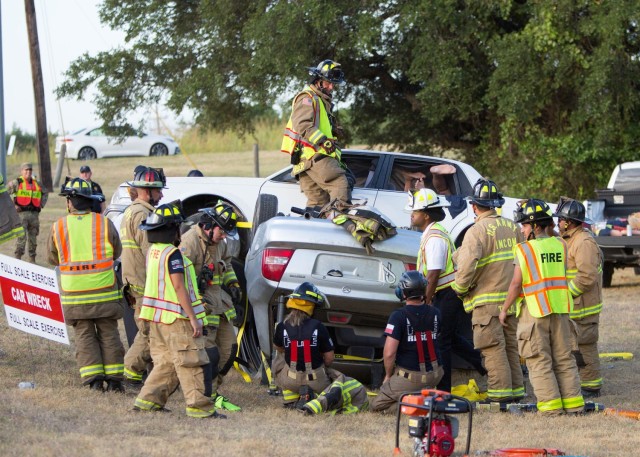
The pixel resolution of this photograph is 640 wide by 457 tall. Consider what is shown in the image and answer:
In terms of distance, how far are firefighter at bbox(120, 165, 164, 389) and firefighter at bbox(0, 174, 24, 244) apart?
1.44 m

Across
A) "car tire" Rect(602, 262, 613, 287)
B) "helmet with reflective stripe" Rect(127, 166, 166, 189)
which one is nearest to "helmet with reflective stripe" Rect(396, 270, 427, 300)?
"helmet with reflective stripe" Rect(127, 166, 166, 189)

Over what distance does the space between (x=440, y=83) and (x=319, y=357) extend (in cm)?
1202

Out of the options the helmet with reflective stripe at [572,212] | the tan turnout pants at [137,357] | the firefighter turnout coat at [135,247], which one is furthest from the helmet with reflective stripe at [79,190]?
the helmet with reflective stripe at [572,212]

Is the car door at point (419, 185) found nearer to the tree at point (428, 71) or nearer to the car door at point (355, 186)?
the car door at point (355, 186)

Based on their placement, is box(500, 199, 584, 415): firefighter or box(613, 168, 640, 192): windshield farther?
box(613, 168, 640, 192): windshield

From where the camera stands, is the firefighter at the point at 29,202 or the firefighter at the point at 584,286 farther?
the firefighter at the point at 29,202

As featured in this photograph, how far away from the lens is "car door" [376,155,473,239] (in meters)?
11.6

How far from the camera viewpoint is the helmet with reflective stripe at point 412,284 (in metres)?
7.98

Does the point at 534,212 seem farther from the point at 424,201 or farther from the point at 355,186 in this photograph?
the point at 355,186

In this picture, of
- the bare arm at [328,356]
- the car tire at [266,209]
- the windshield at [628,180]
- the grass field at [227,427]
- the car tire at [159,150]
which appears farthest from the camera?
the car tire at [159,150]

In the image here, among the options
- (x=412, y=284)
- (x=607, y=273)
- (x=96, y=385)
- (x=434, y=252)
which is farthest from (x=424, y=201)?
(x=607, y=273)

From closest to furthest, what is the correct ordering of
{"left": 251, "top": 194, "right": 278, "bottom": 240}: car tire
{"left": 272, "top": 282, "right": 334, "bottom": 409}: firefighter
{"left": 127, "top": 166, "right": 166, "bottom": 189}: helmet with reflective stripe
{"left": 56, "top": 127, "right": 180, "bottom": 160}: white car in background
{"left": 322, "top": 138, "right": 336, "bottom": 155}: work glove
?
{"left": 272, "top": 282, "right": 334, "bottom": 409}: firefighter < {"left": 127, "top": 166, "right": 166, "bottom": 189}: helmet with reflective stripe < {"left": 251, "top": 194, "right": 278, "bottom": 240}: car tire < {"left": 322, "top": 138, "right": 336, "bottom": 155}: work glove < {"left": 56, "top": 127, "right": 180, "bottom": 160}: white car in background

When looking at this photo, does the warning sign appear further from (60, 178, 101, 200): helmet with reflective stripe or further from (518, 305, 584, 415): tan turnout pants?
(518, 305, 584, 415): tan turnout pants

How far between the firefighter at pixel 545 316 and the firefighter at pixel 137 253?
2981mm
